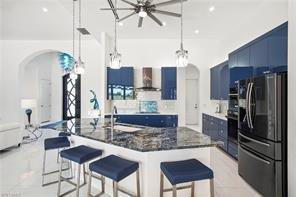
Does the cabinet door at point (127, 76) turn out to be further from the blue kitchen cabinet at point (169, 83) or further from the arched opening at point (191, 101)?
the arched opening at point (191, 101)

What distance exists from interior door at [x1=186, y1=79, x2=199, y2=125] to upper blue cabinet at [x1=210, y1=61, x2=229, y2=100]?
125 inches

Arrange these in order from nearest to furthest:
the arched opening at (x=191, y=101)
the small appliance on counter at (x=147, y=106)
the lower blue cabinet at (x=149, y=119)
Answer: the lower blue cabinet at (x=149, y=119) < the small appliance on counter at (x=147, y=106) < the arched opening at (x=191, y=101)

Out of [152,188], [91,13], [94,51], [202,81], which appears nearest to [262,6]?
[202,81]

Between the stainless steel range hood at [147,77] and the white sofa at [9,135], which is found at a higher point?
the stainless steel range hood at [147,77]

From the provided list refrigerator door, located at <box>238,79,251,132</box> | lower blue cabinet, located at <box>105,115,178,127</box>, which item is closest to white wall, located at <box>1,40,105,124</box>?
lower blue cabinet, located at <box>105,115,178,127</box>

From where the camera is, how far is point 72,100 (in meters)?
10.6

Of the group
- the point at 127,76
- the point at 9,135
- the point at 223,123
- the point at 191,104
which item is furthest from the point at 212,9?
the point at 191,104

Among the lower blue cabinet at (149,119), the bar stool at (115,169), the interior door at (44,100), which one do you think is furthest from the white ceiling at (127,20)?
the interior door at (44,100)

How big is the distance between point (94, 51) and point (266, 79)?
5826mm

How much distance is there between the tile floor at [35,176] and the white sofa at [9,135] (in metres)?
0.22

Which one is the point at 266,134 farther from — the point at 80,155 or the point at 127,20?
the point at 127,20

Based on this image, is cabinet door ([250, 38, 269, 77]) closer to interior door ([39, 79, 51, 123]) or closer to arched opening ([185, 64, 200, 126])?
arched opening ([185, 64, 200, 126])

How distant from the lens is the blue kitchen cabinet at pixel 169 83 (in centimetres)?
636

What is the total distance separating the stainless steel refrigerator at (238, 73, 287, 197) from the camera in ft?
8.27
